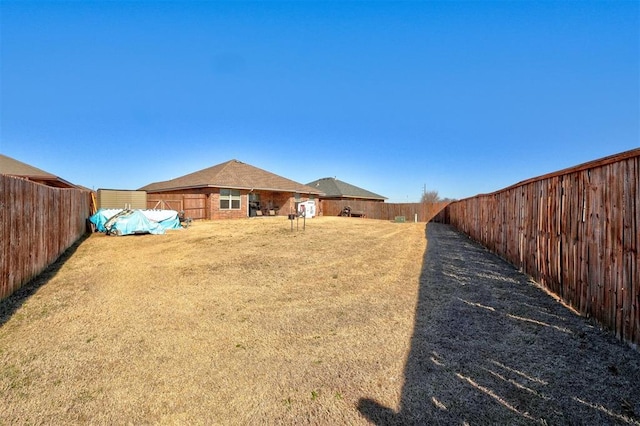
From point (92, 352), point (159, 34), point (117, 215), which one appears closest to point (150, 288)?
point (92, 352)

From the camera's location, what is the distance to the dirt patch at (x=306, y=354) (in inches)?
84.6

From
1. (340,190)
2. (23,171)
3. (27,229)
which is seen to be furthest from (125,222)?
(340,190)

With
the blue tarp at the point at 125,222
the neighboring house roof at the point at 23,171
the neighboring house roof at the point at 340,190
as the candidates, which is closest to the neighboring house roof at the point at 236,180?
the neighboring house roof at the point at 340,190

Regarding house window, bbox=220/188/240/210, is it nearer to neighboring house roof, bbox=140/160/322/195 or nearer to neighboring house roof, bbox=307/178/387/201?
neighboring house roof, bbox=140/160/322/195

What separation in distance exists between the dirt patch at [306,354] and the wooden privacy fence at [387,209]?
22662 millimetres

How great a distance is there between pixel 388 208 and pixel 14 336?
2763 cm

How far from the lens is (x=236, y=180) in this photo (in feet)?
71.8

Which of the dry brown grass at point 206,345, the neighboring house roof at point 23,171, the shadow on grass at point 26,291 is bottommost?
the dry brown grass at point 206,345

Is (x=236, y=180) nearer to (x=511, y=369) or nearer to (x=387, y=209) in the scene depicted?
(x=387, y=209)

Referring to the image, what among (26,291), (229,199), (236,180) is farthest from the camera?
(236,180)

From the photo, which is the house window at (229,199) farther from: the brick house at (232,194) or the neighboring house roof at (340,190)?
the neighboring house roof at (340,190)

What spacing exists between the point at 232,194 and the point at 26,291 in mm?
16788

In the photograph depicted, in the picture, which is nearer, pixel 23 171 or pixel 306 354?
pixel 306 354

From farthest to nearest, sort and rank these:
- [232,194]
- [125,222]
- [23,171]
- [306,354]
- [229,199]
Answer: [232,194], [229,199], [23,171], [125,222], [306,354]
